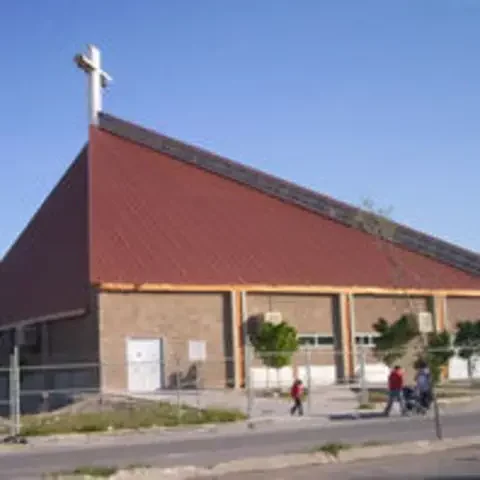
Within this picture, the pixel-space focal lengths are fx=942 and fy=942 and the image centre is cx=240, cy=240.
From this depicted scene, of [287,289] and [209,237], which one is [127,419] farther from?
[209,237]

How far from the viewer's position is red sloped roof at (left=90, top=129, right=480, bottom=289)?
36.2 meters

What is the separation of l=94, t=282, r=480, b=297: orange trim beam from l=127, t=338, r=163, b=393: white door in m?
1.95

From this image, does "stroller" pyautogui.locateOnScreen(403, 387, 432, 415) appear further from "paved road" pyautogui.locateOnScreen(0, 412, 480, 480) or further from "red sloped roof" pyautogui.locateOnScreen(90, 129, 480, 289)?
"red sloped roof" pyautogui.locateOnScreen(90, 129, 480, 289)

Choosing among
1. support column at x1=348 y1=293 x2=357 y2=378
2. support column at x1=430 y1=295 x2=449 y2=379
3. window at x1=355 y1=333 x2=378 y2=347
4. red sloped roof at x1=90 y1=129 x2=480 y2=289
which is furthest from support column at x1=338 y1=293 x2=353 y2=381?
support column at x1=430 y1=295 x2=449 y2=379

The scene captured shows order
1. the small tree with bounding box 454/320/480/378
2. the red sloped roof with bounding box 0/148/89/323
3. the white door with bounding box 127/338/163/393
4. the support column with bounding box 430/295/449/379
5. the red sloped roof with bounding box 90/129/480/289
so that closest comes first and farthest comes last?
the white door with bounding box 127/338/163/393, the red sloped roof with bounding box 90/129/480/289, the red sloped roof with bounding box 0/148/89/323, the small tree with bounding box 454/320/480/378, the support column with bounding box 430/295/449/379

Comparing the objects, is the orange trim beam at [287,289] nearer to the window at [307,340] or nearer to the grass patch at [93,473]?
the window at [307,340]

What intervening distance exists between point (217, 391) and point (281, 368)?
309 centimetres

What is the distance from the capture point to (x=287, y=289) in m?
37.1

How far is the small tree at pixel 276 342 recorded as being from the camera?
34594 mm

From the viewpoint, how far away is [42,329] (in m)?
38.8

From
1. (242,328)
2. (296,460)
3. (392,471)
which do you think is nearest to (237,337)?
(242,328)

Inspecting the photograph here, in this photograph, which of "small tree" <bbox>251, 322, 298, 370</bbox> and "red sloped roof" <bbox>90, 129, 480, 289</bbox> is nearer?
"small tree" <bbox>251, 322, 298, 370</bbox>

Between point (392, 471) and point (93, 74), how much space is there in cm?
3794

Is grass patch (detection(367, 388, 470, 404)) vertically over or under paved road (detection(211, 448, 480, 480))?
over
